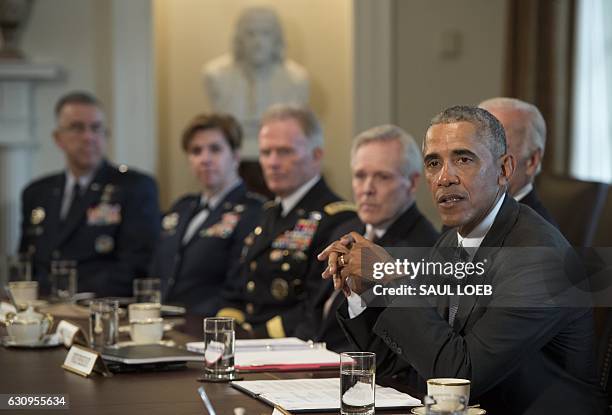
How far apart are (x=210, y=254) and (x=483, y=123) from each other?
7.69ft

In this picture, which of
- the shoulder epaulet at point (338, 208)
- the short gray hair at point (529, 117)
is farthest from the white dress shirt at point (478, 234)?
the shoulder epaulet at point (338, 208)

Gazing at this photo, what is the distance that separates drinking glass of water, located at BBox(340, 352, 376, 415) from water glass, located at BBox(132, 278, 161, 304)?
155 centimetres

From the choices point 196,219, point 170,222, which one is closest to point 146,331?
point 196,219

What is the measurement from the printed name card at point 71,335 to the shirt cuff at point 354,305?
2.21 feet

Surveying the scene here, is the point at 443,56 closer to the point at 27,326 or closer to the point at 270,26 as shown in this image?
the point at 270,26

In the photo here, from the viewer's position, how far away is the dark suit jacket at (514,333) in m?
2.01

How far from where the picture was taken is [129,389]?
2.18 meters

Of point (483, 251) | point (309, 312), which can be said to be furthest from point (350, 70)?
point (483, 251)

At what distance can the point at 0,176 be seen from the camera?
6.22 metres

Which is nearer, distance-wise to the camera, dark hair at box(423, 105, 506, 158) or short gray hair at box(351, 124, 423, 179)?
dark hair at box(423, 105, 506, 158)

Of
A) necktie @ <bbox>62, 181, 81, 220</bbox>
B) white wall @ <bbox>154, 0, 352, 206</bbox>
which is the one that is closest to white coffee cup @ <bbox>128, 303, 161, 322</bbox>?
necktie @ <bbox>62, 181, 81, 220</bbox>

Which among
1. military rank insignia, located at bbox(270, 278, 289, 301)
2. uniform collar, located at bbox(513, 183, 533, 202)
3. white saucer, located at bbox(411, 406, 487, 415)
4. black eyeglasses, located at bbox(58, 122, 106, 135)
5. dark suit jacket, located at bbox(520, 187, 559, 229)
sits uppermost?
black eyeglasses, located at bbox(58, 122, 106, 135)

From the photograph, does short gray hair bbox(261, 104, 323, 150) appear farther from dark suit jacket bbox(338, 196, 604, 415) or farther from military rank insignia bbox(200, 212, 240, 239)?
dark suit jacket bbox(338, 196, 604, 415)

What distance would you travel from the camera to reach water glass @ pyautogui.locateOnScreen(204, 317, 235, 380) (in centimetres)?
225
